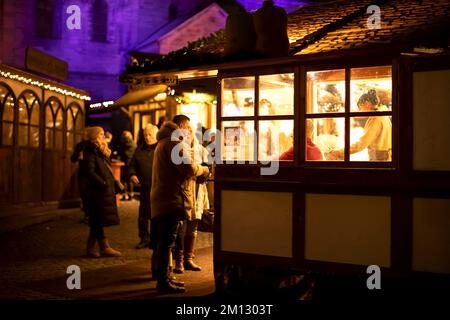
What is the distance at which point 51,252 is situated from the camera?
1066 cm

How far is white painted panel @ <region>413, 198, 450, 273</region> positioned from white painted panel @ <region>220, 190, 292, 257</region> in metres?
1.54

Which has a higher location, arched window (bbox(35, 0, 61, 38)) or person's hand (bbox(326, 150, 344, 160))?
arched window (bbox(35, 0, 61, 38))

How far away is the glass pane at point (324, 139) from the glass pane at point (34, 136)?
980 centimetres

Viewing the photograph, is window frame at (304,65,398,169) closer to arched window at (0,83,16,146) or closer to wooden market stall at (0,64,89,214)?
wooden market stall at (0,64,89,214)

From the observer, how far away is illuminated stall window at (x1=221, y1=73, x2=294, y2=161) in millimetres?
7254

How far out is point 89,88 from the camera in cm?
2762

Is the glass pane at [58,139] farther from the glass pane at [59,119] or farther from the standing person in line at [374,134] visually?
the standing person in line at [374,134]

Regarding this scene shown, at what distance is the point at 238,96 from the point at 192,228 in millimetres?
2468

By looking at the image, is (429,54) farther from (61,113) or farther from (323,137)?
(61,113)

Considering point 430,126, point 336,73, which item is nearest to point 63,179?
point 336,73

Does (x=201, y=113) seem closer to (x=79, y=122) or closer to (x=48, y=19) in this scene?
(x=79, y=122)

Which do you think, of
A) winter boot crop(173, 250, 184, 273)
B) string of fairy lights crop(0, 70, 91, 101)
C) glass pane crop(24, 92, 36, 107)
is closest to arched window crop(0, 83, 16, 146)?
string of fairy lights crop(0, 70, 91, 101)

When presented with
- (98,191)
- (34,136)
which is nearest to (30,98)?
(34,136)
